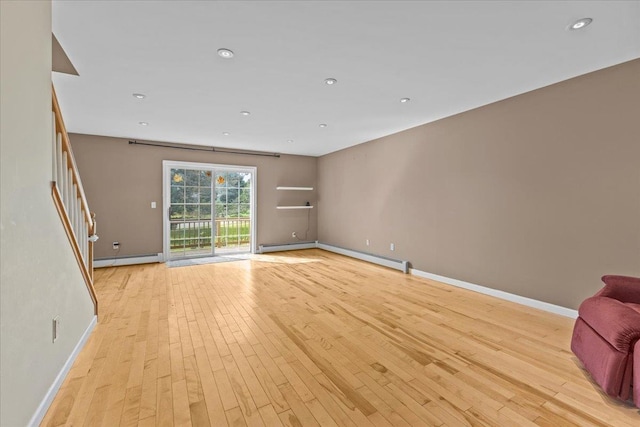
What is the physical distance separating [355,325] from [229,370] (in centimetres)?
127

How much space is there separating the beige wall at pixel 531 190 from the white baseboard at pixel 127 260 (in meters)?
4.91

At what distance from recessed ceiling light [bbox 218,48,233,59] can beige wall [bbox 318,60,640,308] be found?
10.8ft

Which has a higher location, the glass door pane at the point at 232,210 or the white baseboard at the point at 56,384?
the glass door pane at the point at 232,210

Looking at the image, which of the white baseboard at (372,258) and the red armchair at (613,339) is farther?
the white baseboard at (372,258)

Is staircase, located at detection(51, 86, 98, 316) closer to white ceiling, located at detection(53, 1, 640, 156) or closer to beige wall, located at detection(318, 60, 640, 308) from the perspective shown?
white ceiling, located at detection(53, 1, 640, 156)

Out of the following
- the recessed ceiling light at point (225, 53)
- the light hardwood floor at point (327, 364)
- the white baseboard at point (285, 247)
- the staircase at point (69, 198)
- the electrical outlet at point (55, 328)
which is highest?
the recessed ceiling light at point (225, 53)

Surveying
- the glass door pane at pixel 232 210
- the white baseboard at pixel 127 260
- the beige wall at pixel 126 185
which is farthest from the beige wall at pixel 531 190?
the white baseboard at pixel 127 260

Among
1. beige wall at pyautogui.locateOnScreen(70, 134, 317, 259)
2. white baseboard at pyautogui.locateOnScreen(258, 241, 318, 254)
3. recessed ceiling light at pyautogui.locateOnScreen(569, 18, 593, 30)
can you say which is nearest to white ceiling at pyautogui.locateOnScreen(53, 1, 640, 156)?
recessed ceiling light at pyautogui.locateOnScreen(569, 18, 593, 30)

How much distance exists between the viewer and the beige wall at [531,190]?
107 inches

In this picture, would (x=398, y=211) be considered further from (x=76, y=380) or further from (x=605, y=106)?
(x=76, y=380)

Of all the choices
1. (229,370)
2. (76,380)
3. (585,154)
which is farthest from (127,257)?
(585,154)

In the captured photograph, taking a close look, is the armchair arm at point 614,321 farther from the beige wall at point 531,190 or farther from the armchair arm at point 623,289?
the beige wall at point 531,190

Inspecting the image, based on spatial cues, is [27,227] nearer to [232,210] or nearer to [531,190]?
[531,190]

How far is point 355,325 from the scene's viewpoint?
2.81 meters
